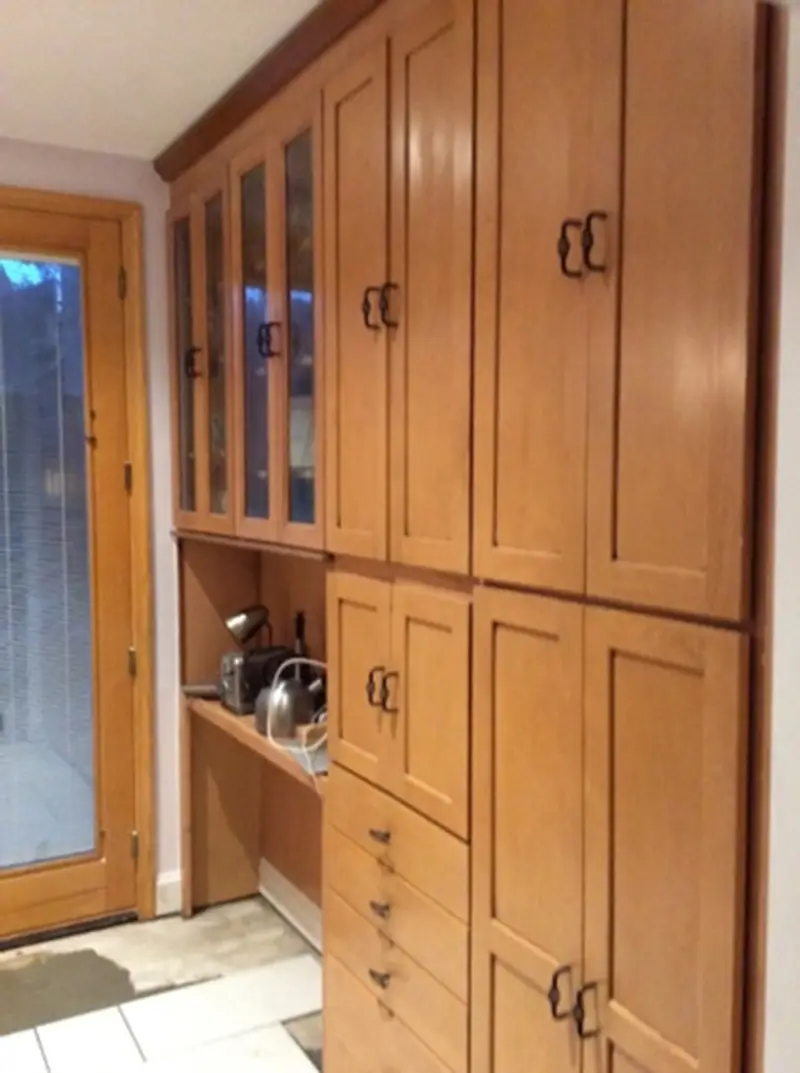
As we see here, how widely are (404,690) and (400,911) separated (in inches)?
17.7

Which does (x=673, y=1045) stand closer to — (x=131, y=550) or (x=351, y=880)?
(x=351, y=880)

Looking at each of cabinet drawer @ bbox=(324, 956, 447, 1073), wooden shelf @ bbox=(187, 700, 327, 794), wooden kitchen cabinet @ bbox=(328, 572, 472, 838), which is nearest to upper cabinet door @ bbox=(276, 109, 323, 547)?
wooden kitchen cabinet @ bbox=(328, 572, 472, 838)

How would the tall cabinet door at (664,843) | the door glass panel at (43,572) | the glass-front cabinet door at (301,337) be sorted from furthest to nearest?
the door glass panel at (43,572) < the glass-front cabinet door at (301,337) < the tall cabinet door at (664,843)

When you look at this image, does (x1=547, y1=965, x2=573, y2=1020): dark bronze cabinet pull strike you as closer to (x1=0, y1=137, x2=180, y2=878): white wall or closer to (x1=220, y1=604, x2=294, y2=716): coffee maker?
(x1=220, y1=604, x2=294, y2=716): coffee maker

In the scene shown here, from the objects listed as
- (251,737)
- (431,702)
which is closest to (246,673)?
(251,737)

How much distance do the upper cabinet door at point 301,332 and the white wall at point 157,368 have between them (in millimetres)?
893

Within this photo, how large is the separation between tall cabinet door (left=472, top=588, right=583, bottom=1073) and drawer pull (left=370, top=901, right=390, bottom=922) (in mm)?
303

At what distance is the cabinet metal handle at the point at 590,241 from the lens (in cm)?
136

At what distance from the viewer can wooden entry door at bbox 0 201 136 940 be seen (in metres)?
3.00

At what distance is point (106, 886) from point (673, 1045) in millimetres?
2363

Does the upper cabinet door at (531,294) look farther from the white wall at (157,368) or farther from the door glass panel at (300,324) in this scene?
the white wall at (157,368)

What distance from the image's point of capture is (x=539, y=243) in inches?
58.6

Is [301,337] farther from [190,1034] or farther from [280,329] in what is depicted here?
[190,1034]

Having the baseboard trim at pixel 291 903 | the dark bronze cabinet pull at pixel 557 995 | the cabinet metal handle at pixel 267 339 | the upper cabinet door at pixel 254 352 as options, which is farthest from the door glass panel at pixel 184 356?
the dark bronze cabinet pull at pixel 557 995
